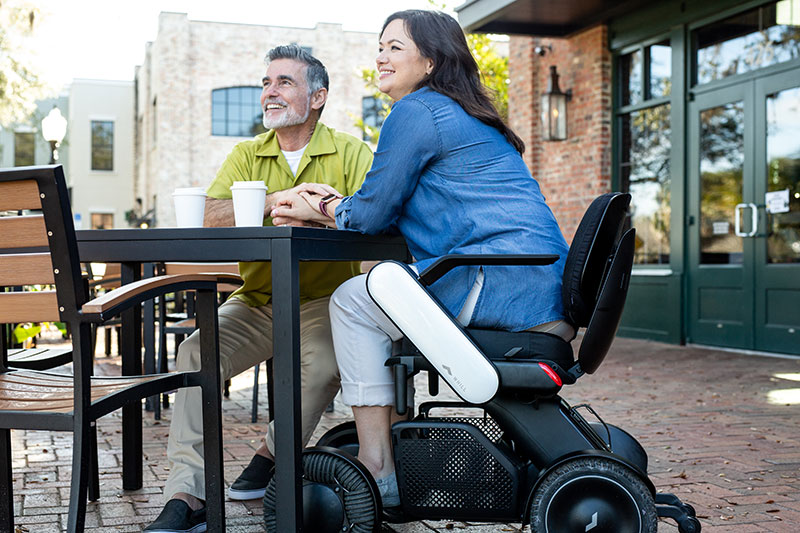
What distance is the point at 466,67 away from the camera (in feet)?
8.45

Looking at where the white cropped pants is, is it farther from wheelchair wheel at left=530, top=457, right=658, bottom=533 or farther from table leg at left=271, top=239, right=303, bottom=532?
wheelchair wheel at left=530, top=457, right=658, bottom=533

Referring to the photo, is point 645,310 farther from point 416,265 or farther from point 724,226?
point 416,265

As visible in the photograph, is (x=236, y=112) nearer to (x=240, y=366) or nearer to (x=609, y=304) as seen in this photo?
(x=240, y=366)

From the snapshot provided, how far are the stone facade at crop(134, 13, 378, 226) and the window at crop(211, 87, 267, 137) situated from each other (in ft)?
0.72

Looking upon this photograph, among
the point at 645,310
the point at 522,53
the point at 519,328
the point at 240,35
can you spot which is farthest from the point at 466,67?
the point at 240,35

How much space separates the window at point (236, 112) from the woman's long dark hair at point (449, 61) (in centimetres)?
2393

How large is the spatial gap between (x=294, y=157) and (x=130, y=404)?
3.60 feet

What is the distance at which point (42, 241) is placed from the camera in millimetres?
2014

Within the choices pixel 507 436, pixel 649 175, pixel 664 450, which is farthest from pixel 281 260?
pixel 649 175

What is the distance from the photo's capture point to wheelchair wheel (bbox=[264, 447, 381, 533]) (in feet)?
7.51

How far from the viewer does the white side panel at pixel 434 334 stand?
215 centimetres

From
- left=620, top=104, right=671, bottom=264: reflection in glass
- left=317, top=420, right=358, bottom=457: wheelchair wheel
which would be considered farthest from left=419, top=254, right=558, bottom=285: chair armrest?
left=620, top=104, right=671, bottom=264: reflection in glass

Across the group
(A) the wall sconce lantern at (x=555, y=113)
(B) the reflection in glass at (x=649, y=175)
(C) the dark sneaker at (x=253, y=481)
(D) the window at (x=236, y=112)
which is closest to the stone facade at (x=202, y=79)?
(D) the window at (x=236, y=112)

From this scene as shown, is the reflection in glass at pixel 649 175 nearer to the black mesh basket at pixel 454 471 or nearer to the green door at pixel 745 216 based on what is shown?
the green door at pixel 745 216
